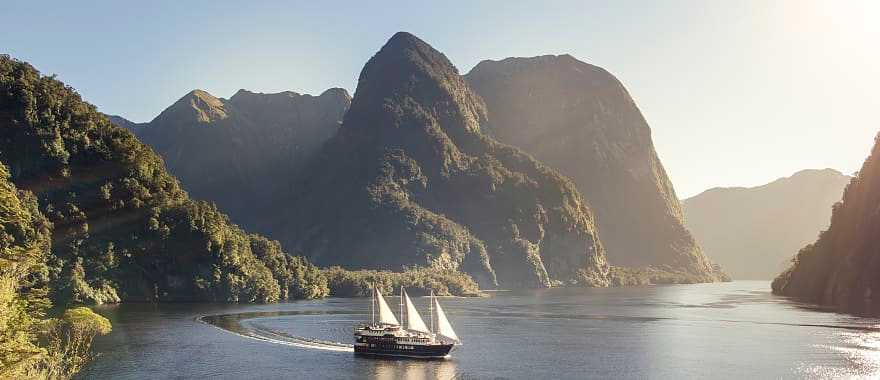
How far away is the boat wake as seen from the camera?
4469 inches

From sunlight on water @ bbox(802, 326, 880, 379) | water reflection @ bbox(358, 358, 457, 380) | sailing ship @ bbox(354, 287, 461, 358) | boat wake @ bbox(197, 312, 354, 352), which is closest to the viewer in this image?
water reflection @ bbox(358, 358, 457, 380)

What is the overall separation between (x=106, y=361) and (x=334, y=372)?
30179 mm

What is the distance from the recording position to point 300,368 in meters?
90.8

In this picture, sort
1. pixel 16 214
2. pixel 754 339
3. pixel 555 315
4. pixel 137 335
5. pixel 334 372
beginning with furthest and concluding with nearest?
pixel 555 315 < pixel 754 339 < pixel 137 335 < pixel 334 372 < pixel 16 214

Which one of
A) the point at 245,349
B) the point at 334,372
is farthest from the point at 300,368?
the point at 245,349

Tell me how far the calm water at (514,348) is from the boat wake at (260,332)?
0.70 feet

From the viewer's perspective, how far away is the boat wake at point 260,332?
372 feet

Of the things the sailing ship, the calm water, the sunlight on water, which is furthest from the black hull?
the sunlight on water

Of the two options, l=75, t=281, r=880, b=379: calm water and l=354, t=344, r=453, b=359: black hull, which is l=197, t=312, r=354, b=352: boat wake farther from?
l=354, t=344, r=453, b=359: black hull

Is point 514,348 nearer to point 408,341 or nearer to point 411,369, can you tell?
point 408,341

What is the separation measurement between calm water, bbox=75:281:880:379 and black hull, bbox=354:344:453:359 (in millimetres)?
1714

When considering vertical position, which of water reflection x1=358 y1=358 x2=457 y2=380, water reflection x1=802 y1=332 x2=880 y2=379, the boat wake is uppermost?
the boat wake

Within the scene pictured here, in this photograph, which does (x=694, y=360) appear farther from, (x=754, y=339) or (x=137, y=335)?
(x=137, y=335)

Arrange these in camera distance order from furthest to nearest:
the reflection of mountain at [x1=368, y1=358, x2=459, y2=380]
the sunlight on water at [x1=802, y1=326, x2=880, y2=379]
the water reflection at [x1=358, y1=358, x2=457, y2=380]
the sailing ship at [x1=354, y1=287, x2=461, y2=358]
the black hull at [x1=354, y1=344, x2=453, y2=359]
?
the sailing ship at [x1=354, y1=287, x2=461, y2=358]
the black hull at [x1=354, y1=344, x2=453, y2=359]
the sunlight on water at [x1=802, y1=326, x2=880, y2=379]
the reflection of mountain at [x1=368, y1=358, x2=459, y2=380]
the water reflection at [x1=358, y1=358, x2=457, y2=380]
